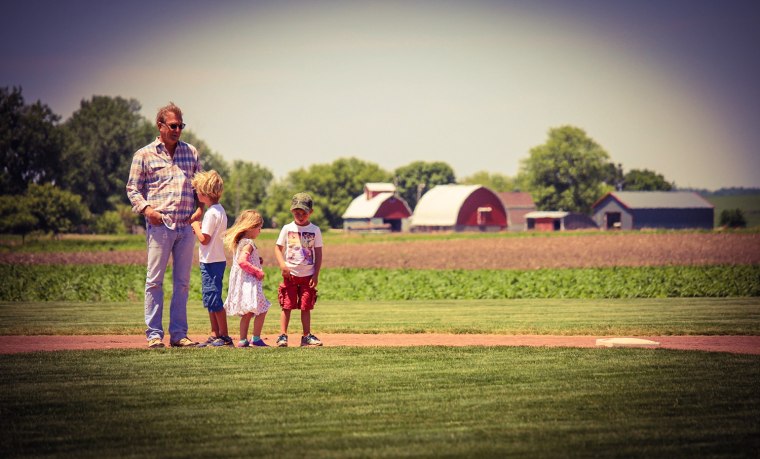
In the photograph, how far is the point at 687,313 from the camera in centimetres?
2031

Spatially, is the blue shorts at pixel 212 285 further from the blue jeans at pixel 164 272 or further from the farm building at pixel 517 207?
the farm building at pixel 517 207

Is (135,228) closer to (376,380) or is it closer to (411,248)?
(411,248)

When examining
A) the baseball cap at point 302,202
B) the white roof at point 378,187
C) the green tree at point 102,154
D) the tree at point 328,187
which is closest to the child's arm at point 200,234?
the baseball cap at point 302,202

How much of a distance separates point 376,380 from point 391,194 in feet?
383

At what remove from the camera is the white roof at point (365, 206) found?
122 metres

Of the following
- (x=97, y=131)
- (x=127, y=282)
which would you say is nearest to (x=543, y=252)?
(x=127, y=282)

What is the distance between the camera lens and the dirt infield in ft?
41.4

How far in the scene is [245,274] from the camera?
12.0m

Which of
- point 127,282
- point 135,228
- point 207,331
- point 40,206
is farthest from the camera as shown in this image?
point 135,228

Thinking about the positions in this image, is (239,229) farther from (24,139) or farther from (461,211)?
(461,211)

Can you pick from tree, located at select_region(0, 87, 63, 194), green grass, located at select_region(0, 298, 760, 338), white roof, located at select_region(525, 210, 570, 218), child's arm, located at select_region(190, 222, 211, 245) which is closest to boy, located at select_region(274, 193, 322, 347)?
child's arm, located at select_region(190, 222, 211, 245)

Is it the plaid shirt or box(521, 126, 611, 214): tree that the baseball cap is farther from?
box(521, 126, 611, 214): tree

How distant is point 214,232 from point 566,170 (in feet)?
416

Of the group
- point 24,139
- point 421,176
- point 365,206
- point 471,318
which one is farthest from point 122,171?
point 471,318
